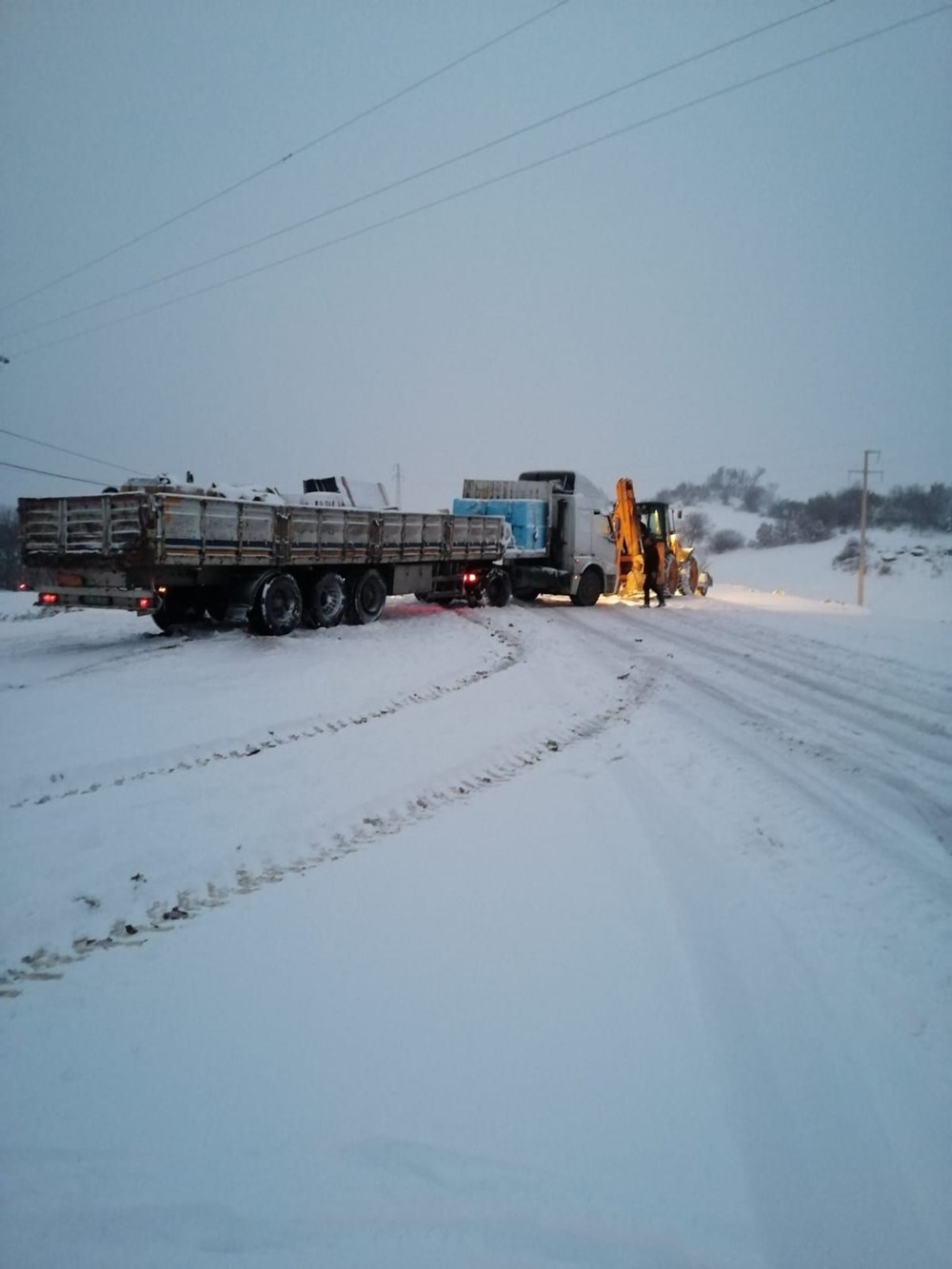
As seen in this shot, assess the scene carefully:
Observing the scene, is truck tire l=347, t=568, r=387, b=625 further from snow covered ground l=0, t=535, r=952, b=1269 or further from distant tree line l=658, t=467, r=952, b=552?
distant tree line l=658, t=467, r=952, b=552

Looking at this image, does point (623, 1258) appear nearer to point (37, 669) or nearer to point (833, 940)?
point (833, 940)

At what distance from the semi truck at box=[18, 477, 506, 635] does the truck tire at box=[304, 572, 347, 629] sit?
2cm

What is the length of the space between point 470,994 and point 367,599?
38.0ft

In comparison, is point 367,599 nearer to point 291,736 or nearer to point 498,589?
point 498,589

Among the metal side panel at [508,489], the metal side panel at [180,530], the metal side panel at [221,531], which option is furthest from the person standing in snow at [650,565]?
the metal side panel at [180,530]

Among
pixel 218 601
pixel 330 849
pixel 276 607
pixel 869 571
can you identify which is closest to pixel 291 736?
pixel 330 849

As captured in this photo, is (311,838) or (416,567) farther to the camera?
(416,567)

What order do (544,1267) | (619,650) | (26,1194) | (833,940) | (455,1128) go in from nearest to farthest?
(544,1267)
(26,1194)
(455,1128)
(833,940)
(619,650)

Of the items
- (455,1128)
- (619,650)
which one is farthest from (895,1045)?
(619,650)

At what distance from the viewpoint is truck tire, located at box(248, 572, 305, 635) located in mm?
12359

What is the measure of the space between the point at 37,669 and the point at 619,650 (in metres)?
8.21

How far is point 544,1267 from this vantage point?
2338mm

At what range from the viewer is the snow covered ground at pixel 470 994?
251 centimetres

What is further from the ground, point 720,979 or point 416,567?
point 416,567
